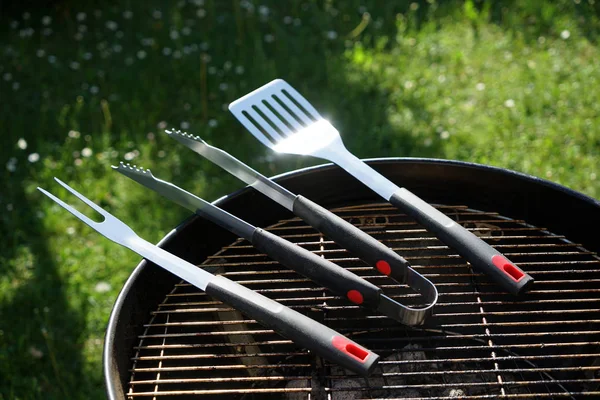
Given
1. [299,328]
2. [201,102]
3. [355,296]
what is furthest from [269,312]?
[201,102]

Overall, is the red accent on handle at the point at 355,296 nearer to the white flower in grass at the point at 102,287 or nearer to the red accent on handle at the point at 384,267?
the red accent on handle at the point at 384,267

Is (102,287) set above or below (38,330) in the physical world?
above

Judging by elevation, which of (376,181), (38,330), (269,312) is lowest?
(38,330)

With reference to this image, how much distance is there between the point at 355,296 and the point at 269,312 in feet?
0.57

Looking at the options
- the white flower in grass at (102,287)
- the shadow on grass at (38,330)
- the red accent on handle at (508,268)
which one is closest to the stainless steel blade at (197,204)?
the red accent on handle at (508,268)

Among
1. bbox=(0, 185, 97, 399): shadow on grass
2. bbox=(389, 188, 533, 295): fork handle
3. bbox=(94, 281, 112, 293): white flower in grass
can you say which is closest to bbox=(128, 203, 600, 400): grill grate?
bbox=(389, 188, 533, 295): fork handle

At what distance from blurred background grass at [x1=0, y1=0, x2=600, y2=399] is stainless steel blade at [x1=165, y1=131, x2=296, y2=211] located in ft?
4.37

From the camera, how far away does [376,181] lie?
1.51 meters

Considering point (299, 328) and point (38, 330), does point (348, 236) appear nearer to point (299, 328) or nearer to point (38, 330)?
point (299, 328)

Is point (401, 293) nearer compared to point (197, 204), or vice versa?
point (197, 204)

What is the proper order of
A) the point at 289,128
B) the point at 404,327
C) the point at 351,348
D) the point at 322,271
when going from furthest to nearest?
the point at 289,128 < the point at 404,327 < the point at 322,271 < the point at 351,348

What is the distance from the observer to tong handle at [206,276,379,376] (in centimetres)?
117

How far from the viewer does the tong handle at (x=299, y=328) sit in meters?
1.17

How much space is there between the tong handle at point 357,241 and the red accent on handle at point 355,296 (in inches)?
3.5
